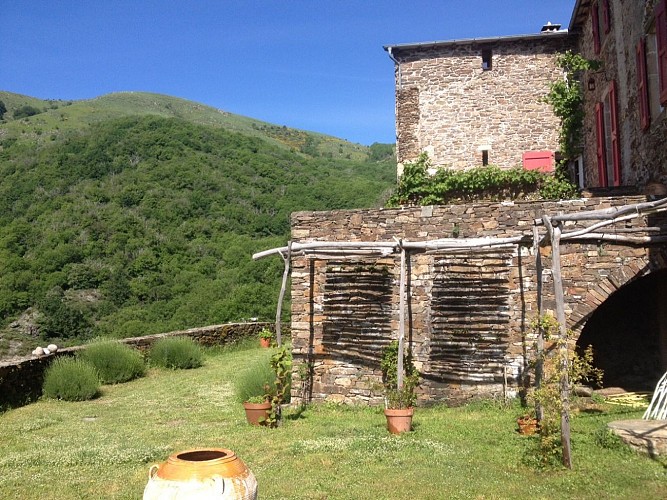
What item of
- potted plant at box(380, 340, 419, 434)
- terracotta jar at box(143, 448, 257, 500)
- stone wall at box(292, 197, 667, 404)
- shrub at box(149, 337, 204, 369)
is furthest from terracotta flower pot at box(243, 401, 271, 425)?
shrub at box(149, 337, 204, 369)

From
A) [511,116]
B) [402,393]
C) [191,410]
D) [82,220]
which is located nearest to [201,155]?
[82,220]

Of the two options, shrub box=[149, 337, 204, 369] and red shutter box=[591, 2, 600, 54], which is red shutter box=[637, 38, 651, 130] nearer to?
red shutter box=[591, 2, 600, 54]

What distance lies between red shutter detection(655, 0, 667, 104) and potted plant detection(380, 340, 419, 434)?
15.9 ft

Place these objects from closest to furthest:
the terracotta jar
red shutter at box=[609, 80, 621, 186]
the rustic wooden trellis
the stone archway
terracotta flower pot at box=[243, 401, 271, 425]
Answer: the terracotta jar < the rustic wooden trellis < terracotta flower pot at box=[243, 401, 271, 425] < the stone archway < red shutter at box=[609, 80, 621, 186]

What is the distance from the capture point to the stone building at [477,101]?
55.1ft

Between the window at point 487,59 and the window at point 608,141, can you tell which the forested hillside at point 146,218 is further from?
the window at point 608,141

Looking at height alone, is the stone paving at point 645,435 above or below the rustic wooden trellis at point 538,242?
below

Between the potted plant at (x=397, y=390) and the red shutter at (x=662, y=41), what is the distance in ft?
15.9

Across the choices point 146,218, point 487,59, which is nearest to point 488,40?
point 487,59

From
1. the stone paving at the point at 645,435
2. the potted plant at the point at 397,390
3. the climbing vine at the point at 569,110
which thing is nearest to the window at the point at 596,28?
the climbing vine at the point at 569,110

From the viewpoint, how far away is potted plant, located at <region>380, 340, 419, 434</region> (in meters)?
8.43

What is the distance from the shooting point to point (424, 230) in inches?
396

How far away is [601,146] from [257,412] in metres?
8.15

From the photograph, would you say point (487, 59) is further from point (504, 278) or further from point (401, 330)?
point (401, 330)
